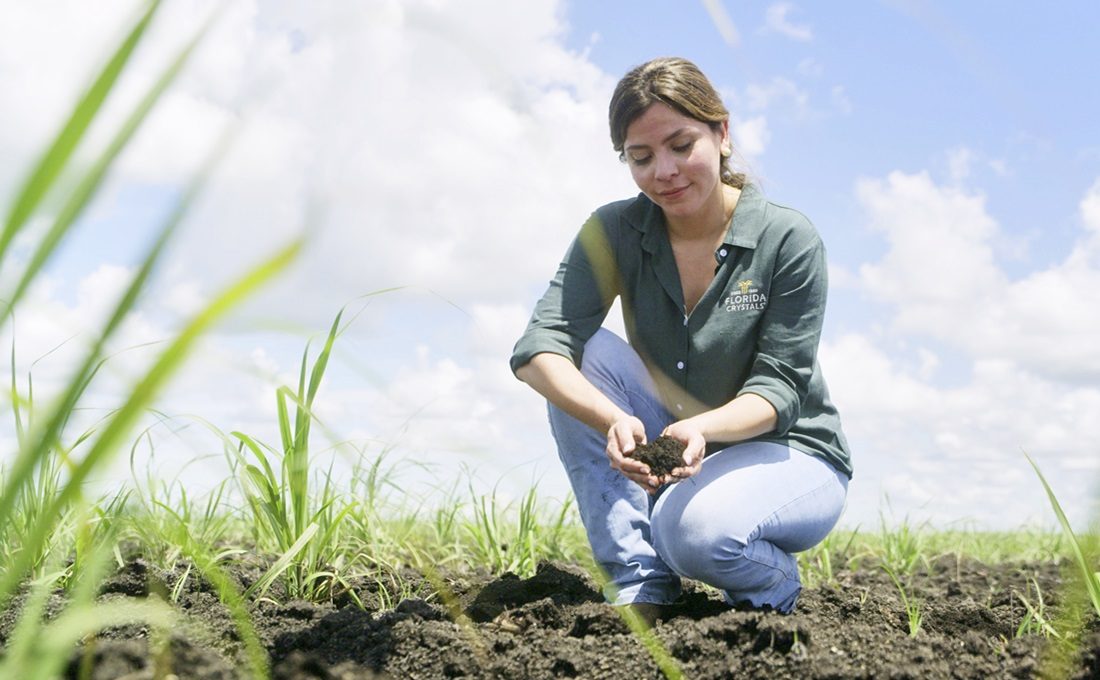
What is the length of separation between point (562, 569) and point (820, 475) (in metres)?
0.84

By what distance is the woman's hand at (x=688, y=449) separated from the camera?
2.23m

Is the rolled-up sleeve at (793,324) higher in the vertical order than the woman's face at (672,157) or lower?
lower

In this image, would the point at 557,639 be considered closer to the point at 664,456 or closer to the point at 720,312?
the point at 664,456

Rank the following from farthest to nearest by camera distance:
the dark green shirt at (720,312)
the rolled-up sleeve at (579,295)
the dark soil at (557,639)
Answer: the rolled-up sleeve at (579,295), the dark green shirt at (720,312), the dark soil at (557,639)

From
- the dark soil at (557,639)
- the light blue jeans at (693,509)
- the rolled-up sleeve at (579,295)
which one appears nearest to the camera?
the dark soil at (557,639)

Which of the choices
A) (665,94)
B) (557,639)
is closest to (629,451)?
(557,639)

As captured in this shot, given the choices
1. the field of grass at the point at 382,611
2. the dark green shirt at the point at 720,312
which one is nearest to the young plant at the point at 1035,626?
the field of grass at the point at 382,611

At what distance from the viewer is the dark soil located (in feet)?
6.54

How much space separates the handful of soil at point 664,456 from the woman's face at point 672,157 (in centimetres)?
62

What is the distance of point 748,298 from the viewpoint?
2.62 metres

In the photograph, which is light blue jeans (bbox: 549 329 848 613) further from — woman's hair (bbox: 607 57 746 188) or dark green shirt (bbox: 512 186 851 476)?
woman's hair (bbox: 607 57 746 188)

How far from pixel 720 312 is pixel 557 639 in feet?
3.03

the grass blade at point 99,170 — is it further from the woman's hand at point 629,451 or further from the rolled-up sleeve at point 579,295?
the rolled-up sleeve at point 579,295

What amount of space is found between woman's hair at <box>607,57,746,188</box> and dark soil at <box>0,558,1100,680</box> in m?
1.18
